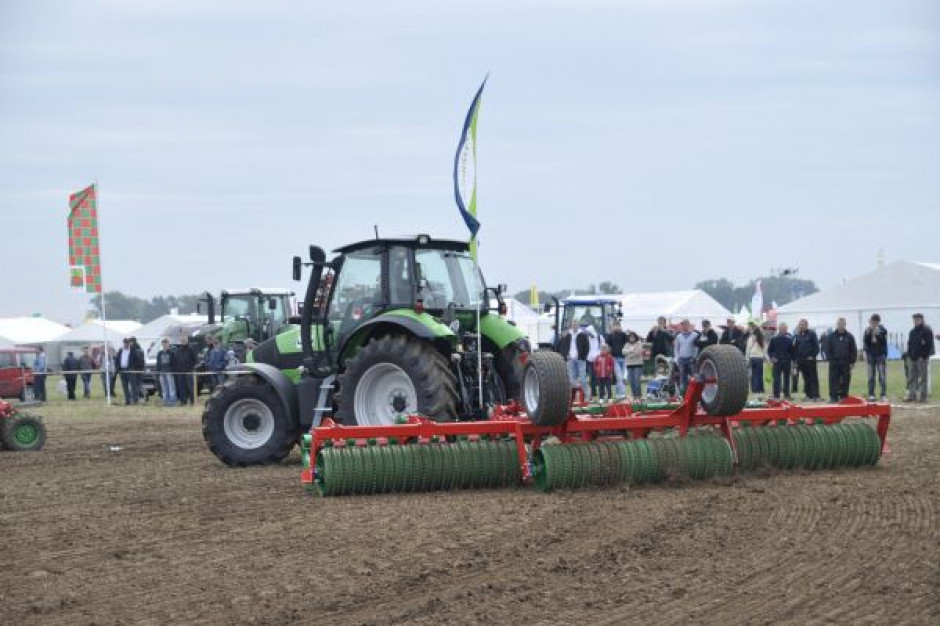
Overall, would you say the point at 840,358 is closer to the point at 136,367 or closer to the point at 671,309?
the point at 136,367

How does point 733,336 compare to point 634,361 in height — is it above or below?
above

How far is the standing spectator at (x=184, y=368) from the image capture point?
26422 mm

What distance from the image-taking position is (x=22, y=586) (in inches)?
253

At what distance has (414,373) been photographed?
10.7m

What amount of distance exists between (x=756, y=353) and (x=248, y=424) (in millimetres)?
13263

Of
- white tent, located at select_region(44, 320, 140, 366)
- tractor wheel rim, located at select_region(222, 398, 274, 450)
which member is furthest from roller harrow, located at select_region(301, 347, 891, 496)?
white tent, located at select_region(44, 320, 140, 366)

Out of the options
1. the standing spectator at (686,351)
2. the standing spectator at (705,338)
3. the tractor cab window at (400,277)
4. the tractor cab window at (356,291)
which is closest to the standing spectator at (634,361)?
the standing spectator at (686,351)

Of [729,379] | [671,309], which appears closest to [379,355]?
[729,379]

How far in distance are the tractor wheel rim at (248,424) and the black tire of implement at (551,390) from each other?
394 cm

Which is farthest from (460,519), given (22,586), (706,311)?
(706,311)

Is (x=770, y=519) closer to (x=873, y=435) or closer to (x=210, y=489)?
(x=873, y=435)

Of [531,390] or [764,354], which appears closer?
[531,390]

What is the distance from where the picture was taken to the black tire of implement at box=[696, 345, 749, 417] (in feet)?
31.2

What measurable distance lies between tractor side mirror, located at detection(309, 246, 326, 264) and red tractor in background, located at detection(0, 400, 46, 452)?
553 cm
